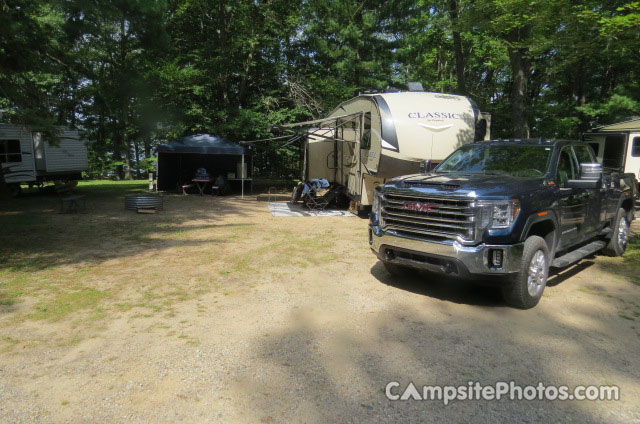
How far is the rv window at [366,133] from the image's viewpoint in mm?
10953

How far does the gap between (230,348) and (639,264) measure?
6.62 m

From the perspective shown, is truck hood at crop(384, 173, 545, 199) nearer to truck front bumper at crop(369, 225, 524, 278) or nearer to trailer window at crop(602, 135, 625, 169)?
truck front bumper at crop(369, 225, 524, 278)

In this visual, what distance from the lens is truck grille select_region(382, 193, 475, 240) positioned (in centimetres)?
465

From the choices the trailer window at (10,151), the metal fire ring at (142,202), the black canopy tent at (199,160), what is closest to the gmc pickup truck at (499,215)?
the metal fire ring at (142,202)

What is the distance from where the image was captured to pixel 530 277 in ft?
15.9

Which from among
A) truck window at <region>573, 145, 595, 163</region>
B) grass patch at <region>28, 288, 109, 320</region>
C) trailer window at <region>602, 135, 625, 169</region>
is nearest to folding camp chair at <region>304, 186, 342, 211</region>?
truck window at <region>573, 145, 595, 163</region>

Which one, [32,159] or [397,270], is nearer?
[397,270]

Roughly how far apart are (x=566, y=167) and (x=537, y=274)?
176 centimetres


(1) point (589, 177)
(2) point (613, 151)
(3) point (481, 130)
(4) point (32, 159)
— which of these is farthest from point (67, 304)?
(2) point (613, 151)

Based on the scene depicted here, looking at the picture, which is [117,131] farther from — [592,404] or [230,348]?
[592,404]

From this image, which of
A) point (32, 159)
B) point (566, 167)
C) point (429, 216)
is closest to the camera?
point (429, 216)

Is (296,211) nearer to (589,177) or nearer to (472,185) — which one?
(472,185)

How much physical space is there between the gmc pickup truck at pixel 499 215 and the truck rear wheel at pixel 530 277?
1cm

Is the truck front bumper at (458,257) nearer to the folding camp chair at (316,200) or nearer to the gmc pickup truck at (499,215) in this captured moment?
the gmc pickup truck at (499,215)
